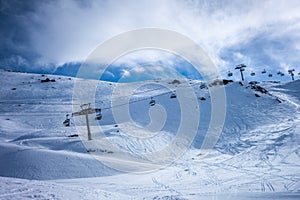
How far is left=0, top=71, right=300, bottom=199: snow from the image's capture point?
29.5ft

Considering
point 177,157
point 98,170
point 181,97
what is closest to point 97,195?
point 98,170

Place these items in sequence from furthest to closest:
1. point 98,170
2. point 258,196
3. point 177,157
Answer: point 177,157
point 98,170
point 258,196

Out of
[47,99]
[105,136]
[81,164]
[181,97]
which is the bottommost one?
[81,164]

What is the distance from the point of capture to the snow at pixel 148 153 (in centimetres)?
898

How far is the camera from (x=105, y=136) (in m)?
24.8

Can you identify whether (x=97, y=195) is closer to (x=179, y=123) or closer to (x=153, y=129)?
(x=153, y=129)

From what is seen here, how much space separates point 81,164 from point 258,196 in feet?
39.3

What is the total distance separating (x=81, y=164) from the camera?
1554 cm

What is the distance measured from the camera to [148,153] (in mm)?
21891

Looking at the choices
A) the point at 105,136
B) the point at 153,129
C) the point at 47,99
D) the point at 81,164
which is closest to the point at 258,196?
the point at 81,164

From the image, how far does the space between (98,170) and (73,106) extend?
33.4 metres

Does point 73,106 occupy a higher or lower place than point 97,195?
higher

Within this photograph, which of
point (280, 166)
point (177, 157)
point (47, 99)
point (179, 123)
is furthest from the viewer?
point (47, 99)

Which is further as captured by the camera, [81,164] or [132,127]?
[132,127]
